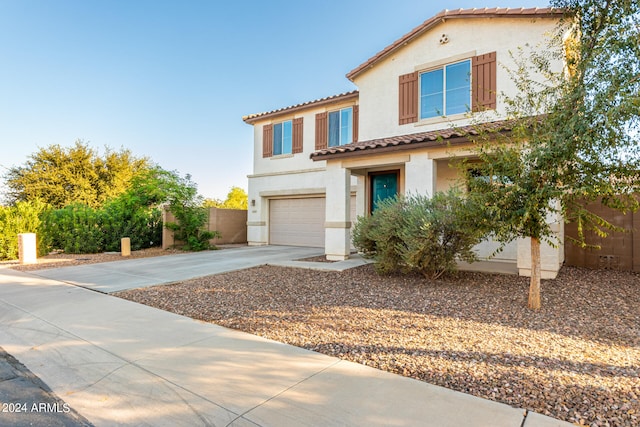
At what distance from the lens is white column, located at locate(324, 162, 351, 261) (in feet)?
32.4

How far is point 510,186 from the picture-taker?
4.75m

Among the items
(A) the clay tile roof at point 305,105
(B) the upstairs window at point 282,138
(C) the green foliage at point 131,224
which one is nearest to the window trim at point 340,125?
(A) the clay tile roof at point 305,105

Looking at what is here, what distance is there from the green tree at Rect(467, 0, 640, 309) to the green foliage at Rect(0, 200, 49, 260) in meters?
15.7

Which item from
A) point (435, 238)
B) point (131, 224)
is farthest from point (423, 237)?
point (131, 224)

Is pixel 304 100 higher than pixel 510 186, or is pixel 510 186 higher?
pixel 304 100

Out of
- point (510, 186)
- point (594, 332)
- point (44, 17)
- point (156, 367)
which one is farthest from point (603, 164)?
point (44, 17)

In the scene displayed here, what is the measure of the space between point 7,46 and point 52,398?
701 inches

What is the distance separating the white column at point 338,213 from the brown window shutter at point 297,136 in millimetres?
4983

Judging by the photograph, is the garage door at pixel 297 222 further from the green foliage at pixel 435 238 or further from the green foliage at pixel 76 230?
the green foliage at pixel 435 238

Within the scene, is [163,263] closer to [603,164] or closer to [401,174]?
[401,174]

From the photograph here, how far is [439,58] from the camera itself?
988cm

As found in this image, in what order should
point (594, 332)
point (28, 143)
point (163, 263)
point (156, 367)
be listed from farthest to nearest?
point (28, 143)
point (163, 263)
point (594, 332)
point (156, 367)

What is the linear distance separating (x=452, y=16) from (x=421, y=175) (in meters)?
5.01

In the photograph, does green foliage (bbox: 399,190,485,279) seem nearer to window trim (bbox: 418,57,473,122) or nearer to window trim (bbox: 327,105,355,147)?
window trim (bbox: 418,57,473,122)
